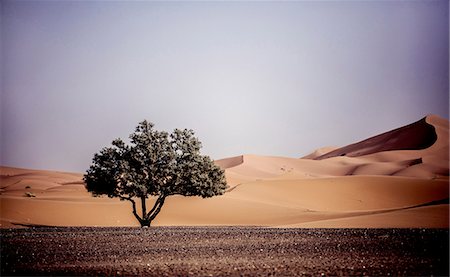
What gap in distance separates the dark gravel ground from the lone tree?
10.2m

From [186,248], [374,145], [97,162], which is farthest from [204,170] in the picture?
[374,145]

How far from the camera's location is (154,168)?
115 feet

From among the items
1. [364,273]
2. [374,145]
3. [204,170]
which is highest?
[374,145]

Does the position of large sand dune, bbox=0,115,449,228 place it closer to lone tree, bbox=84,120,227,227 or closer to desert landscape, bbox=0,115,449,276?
desert landscape, bbox=0,115,449,276

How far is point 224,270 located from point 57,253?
692 centimetres

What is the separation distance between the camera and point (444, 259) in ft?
51.3

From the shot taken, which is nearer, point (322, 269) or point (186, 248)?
point (322, 269)

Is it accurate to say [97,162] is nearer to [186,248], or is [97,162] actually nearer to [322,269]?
[186,248]

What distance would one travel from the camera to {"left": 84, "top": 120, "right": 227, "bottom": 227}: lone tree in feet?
114

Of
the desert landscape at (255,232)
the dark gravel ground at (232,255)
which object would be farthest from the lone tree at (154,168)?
the dark gravel ground at (232,255)

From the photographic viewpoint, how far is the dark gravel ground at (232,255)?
14.1m

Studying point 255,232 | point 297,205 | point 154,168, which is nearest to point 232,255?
point 255,232

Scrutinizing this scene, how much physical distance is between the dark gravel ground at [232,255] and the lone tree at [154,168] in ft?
33.3

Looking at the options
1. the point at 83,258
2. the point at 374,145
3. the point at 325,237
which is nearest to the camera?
the point at 83,258
